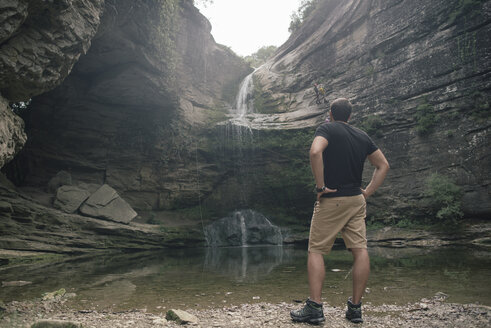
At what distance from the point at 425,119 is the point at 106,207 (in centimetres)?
1307

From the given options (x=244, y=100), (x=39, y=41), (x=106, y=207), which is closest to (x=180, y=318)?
(x=39, y=41)

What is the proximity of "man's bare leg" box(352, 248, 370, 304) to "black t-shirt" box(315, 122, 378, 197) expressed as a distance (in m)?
0.53

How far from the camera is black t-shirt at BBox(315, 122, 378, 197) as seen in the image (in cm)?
279

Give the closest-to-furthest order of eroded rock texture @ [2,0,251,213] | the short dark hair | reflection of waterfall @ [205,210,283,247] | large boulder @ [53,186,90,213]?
the short dark hair
large boulder @ [53,186,90,213]
eroded rock texture @ [2,0,251,213]
reflection of waterfall @ [205,210,283,247]

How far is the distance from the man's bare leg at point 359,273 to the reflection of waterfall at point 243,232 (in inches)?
474

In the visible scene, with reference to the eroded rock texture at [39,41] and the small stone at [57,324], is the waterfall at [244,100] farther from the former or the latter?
the small stone at [57,324]

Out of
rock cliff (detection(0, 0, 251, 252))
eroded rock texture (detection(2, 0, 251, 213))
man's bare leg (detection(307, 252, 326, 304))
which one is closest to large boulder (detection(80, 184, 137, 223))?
rock cliff (detection(0, 0, 251, 252))

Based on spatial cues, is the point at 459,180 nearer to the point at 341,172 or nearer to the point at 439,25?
the point at 439,25

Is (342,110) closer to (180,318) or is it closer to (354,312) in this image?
(354,312)

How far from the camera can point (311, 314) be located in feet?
8.23

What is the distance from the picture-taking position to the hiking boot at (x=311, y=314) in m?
2.49

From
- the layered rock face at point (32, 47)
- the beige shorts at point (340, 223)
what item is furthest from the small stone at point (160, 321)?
the layered rock face at point (32, 47)

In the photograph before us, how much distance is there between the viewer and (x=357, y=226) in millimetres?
2727

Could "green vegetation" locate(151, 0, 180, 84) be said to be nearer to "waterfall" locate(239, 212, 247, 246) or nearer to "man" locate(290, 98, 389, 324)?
A: "waterfall" locate(239, 212, 247, 246)
